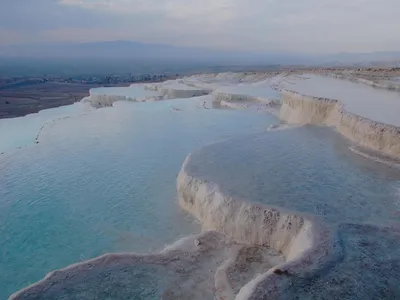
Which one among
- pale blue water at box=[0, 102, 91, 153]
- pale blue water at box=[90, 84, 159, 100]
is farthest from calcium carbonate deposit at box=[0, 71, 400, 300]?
pale blue water at box=[90, 84, 159, 100]

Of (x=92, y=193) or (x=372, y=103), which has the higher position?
(x=372, y=103)

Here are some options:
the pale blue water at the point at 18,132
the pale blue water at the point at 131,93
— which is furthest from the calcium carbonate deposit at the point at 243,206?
the pale blue water at the point at 131,93

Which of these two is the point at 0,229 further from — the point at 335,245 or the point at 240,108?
the point at 240,108

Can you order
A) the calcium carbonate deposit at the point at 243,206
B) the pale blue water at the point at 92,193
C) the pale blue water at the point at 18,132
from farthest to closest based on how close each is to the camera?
the pale blue water at the point at 18,132 < the pale blue water at the point at 92,193 < the calcium carbonate deposit at the point at 243,206

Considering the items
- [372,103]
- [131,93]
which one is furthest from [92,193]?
[131,93]

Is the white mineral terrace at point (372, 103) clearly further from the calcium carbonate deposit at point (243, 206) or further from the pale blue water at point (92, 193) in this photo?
the pale blue water at point (92, 193)

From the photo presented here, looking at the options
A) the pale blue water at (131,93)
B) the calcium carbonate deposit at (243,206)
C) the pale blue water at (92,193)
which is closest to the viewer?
the calcium carbonate deposit at (243,206)

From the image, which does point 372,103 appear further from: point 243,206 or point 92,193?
point 92,193
